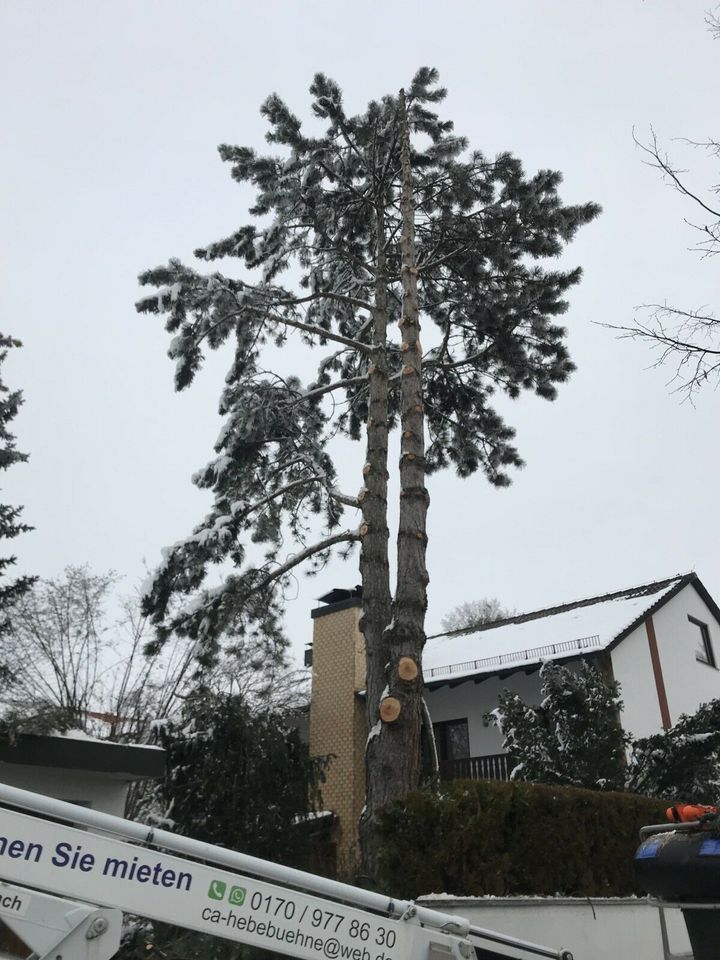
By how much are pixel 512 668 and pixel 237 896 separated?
14.7 m

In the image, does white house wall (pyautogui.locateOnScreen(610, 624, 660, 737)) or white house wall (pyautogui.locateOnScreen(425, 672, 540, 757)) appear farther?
white house wall (pyautogui.locateOnScreen(425, 672, 540, 757))

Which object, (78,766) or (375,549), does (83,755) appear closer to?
(78,766)

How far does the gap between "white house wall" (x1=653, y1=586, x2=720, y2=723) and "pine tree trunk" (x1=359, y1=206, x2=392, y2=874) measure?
36.2 ft

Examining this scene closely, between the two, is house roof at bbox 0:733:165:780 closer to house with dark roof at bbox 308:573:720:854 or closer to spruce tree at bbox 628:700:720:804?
spruce tree at bbox 628:700:720:804

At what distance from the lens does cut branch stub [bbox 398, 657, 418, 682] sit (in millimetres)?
8344

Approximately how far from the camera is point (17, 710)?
35.0 ft

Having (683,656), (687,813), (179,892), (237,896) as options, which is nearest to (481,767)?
(683,656)

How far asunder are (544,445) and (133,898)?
4452 centimetres

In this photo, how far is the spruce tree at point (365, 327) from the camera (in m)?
10.6

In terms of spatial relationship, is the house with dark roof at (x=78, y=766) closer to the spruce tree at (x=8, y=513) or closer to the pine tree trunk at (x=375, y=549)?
the pine tree trunk at (x=375, y=549)

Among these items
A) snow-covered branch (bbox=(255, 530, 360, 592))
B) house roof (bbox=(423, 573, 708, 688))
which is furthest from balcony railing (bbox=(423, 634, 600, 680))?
snow-covered branch (bbox=(255, 530, 360, 592))

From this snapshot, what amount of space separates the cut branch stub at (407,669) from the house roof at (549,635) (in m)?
9.12

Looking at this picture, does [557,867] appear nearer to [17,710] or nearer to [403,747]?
[403,747]

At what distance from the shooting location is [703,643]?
2158cm
